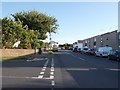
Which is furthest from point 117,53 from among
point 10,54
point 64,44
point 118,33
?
point 64,44

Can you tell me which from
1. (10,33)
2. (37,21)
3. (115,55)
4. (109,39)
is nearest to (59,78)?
(115,55)

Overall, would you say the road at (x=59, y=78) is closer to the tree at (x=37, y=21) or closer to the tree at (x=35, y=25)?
the tree at (x=35, y=25)

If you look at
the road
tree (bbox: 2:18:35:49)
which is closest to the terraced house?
tree (bbox: 2:18:35:49)

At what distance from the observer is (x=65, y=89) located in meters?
12.3

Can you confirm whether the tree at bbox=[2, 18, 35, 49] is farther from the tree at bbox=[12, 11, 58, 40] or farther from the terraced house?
the terraced house

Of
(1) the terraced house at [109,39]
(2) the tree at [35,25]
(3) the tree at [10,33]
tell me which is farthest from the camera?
(1) the terraced house at [109,39]

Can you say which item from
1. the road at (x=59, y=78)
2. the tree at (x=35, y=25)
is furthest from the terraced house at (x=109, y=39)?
the road at (x=59, y=78)

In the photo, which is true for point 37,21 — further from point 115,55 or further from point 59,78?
point 59,78

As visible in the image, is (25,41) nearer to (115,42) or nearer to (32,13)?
(32,13)

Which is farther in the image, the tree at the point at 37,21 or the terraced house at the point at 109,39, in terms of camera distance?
the terraced house at the point at 109,39

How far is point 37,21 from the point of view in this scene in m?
75.4

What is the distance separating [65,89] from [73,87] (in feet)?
2.34

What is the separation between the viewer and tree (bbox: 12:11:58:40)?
75875 mm

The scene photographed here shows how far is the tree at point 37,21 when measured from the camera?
2987 inches
